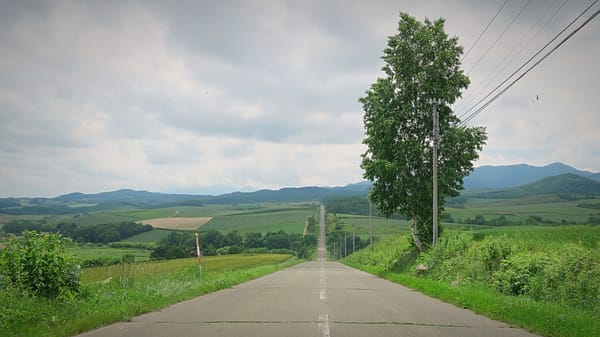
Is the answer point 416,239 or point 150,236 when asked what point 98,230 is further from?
point 416,239

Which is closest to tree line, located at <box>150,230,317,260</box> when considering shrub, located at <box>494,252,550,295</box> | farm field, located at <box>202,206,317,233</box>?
farm field, located at <box>202,206,317,233</box>

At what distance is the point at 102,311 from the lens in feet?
33.1

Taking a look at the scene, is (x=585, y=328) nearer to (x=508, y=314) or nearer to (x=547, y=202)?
(x=508, y=314)

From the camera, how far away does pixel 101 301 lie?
11578mm

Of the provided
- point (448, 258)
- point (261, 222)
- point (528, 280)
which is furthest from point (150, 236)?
point (528, 280)

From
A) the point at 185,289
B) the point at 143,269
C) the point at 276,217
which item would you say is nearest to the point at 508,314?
the point at 185,289

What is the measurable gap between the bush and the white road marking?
6.44 metres

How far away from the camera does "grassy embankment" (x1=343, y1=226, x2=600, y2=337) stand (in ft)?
32.5

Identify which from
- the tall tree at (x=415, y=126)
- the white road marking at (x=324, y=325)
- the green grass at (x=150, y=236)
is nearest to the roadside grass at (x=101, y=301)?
the white road marking at (x=324, y=325)

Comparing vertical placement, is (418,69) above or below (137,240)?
above

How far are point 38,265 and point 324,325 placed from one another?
289 inches

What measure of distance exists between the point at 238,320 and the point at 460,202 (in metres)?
106

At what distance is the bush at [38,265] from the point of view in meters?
10.8

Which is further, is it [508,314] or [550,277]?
[550,277]
